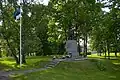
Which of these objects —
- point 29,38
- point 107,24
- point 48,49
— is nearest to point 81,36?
point 48,49

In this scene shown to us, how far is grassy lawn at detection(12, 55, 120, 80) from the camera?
73.0 feet

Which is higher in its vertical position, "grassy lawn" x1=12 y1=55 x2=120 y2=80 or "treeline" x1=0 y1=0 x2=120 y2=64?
"treeline" x1=0 y1=0 x2=120 y2=64

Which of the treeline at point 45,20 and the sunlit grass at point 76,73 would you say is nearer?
the sunlit grass at point 76,73

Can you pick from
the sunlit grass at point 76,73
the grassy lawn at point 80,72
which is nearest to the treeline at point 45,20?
the grassy lawn at point 80,72

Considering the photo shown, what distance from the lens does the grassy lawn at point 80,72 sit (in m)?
22.2

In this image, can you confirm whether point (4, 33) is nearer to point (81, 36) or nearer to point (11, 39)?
point (11, 39)

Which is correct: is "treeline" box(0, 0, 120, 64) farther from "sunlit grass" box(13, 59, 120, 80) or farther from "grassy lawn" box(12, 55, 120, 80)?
"sunlit grass" box(13, 59, 120, 80)

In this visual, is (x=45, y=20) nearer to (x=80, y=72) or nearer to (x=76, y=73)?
(x=80, y=72)

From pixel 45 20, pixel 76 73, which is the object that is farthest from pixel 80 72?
pixel 45 20

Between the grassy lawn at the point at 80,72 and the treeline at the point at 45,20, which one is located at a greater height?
the treeline at the point at 45,20

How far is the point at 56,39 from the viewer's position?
55812 mm

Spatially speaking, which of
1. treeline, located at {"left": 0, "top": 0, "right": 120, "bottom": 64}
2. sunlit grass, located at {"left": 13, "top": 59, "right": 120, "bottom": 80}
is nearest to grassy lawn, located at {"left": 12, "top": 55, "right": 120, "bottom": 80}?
sunlit grass, located at {"left": 13, "top": 59, "right": 120, "bottom": 80}

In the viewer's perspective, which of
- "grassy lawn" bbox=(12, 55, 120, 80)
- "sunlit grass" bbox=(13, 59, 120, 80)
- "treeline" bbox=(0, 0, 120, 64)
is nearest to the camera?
"sunlit grass" bbox=(13, 59, 120, 80)

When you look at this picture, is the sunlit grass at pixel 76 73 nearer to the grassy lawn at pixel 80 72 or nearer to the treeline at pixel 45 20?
the grassy lawn at pixel 80 72
